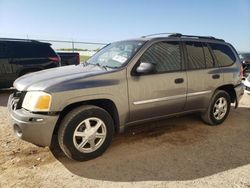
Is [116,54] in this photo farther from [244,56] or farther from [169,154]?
[244,56]

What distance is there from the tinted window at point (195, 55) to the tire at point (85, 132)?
6.44 ft

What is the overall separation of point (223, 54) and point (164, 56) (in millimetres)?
1705

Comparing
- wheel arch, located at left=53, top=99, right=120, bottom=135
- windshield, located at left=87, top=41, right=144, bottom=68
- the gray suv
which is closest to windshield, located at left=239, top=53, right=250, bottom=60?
the gray suv

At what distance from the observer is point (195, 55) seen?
4.76 m

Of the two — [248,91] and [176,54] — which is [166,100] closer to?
[176,54]

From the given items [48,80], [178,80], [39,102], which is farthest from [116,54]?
[39,102]

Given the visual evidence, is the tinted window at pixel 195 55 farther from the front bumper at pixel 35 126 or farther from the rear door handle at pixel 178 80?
the front bumper at pixel 35 126

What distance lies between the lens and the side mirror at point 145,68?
3.77m

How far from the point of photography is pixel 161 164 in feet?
11.7

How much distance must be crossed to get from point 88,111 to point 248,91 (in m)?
5.59

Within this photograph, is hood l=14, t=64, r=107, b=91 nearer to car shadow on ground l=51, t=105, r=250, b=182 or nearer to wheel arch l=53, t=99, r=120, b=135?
wheel arch l=53, t=99, r=120, b=135

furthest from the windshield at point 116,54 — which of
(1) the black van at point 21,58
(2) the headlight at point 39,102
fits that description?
(1) the black van at point 21,58

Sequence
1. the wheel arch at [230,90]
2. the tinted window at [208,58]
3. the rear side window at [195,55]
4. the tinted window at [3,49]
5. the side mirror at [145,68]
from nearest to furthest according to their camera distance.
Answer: the side mirror at [145,68], the rear side window at [195,55], the tinted window at [208,58], the wheel arch at [230,90], the tinted window at [3,49]

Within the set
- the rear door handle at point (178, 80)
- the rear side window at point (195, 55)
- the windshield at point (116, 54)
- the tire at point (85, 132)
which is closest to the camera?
the tire at point (85, 132)
